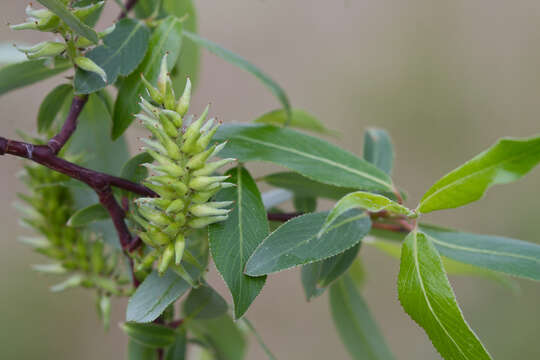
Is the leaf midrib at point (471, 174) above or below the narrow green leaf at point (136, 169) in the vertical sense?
below

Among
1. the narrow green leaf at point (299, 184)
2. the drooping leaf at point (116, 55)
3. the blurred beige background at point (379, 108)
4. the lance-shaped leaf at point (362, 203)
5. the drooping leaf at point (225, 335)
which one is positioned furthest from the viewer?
the blurred beige background at point (379, 108)

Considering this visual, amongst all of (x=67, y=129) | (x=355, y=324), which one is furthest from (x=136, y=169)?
(x=355, y=324)

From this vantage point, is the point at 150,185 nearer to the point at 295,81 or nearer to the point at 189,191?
the point at 189,191

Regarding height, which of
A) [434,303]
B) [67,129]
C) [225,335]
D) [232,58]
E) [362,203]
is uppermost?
[232,58]

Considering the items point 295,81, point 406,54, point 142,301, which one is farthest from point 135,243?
point 406,54

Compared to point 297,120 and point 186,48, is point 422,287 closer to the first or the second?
point 297,120

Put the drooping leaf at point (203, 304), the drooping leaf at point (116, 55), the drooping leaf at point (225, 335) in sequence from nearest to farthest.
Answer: the drooping leaf at point (116, 55) < the drooping leaf at point (203, 304) < the drooping leaf at point (225, 335)

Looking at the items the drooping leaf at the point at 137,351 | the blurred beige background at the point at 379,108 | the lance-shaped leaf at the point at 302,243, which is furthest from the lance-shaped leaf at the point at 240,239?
the blurred beige background at the point at 379,108

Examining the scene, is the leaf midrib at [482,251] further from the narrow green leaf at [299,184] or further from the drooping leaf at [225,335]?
the drooping leaf at [225,335]
